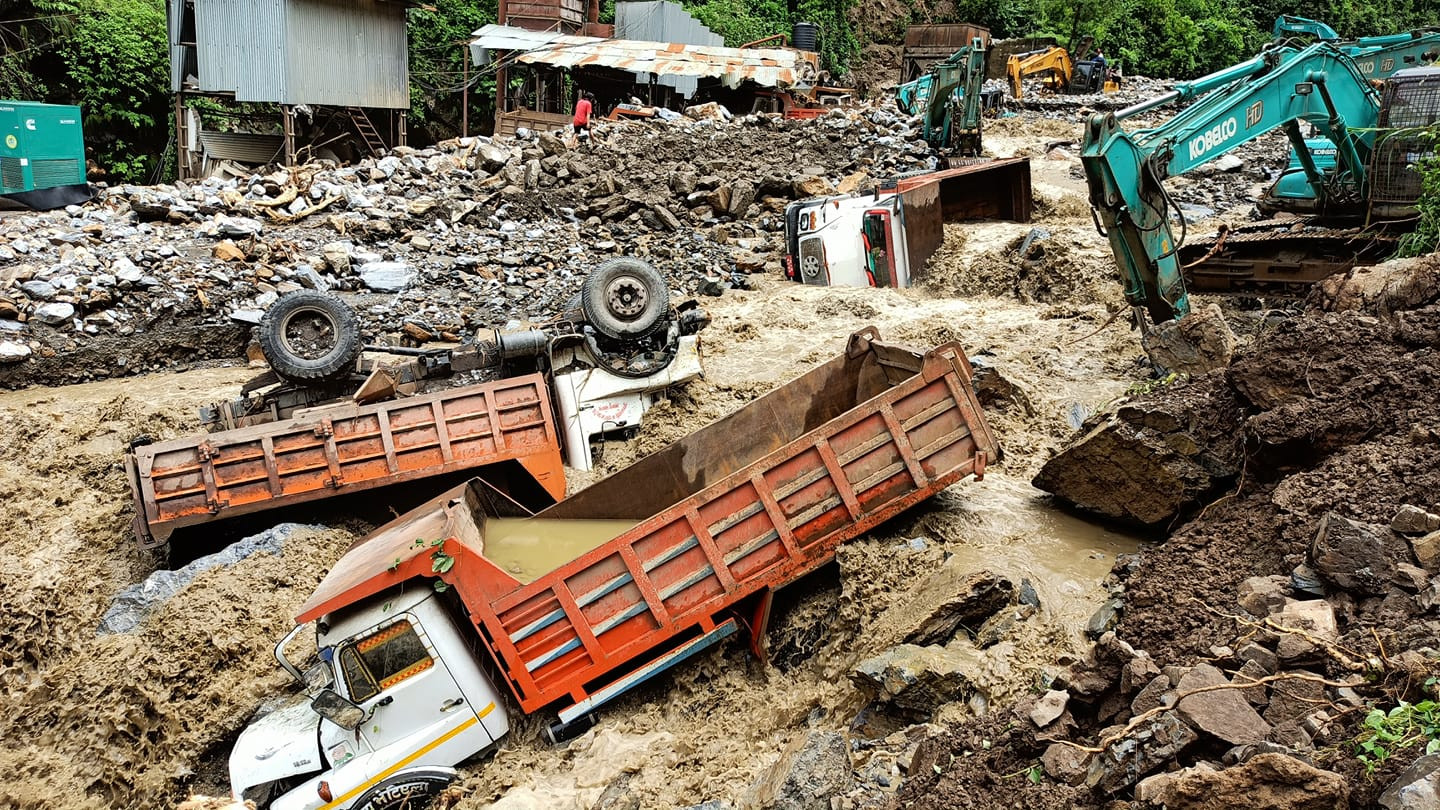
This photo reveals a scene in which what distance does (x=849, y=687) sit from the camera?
551 cm

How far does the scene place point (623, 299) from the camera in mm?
8766

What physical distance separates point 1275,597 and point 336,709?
4.54 m

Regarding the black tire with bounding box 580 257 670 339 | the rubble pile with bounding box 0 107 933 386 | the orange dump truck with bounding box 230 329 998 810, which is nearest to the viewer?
the orange dump truck with bounding box 230 329 998 810

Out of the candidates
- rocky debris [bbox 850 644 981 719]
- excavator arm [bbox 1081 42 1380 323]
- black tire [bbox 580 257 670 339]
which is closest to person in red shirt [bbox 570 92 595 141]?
black tire [bbox 580 257 670 339]

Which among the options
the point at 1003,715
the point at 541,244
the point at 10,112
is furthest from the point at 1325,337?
the point at 10,112

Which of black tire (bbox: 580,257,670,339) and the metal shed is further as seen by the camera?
the metal shed

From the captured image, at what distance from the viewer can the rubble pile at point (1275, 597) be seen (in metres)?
Answer: 3.21

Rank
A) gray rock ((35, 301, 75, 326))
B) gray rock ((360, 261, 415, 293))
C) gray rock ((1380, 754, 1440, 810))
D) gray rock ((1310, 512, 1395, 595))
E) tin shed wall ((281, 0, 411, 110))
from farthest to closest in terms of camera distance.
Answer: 1. tin shed wall ((281, 0, 411, 110))
2. gray rock ((360, 261, 415, 293))
3. gray rock ((35, 301, 75, 326))
4. gray rock ((1310, 512, 1395, 595))
5. gray rock ((1380, 754, 1440, 810))

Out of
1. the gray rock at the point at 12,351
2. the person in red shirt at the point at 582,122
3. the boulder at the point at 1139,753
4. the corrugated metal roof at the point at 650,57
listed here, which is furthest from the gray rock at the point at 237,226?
the boulder at the point at 1139,753

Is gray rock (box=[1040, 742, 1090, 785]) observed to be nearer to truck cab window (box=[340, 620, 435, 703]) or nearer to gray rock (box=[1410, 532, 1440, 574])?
gray rock (box=[1410, 532, 1440, 574])

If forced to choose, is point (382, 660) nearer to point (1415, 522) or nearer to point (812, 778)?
point (812, 778)

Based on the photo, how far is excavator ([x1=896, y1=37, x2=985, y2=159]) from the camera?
1655 cm

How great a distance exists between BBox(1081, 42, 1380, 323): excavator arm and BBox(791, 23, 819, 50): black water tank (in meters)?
25.3

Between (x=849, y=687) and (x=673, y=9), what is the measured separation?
1102 inches
